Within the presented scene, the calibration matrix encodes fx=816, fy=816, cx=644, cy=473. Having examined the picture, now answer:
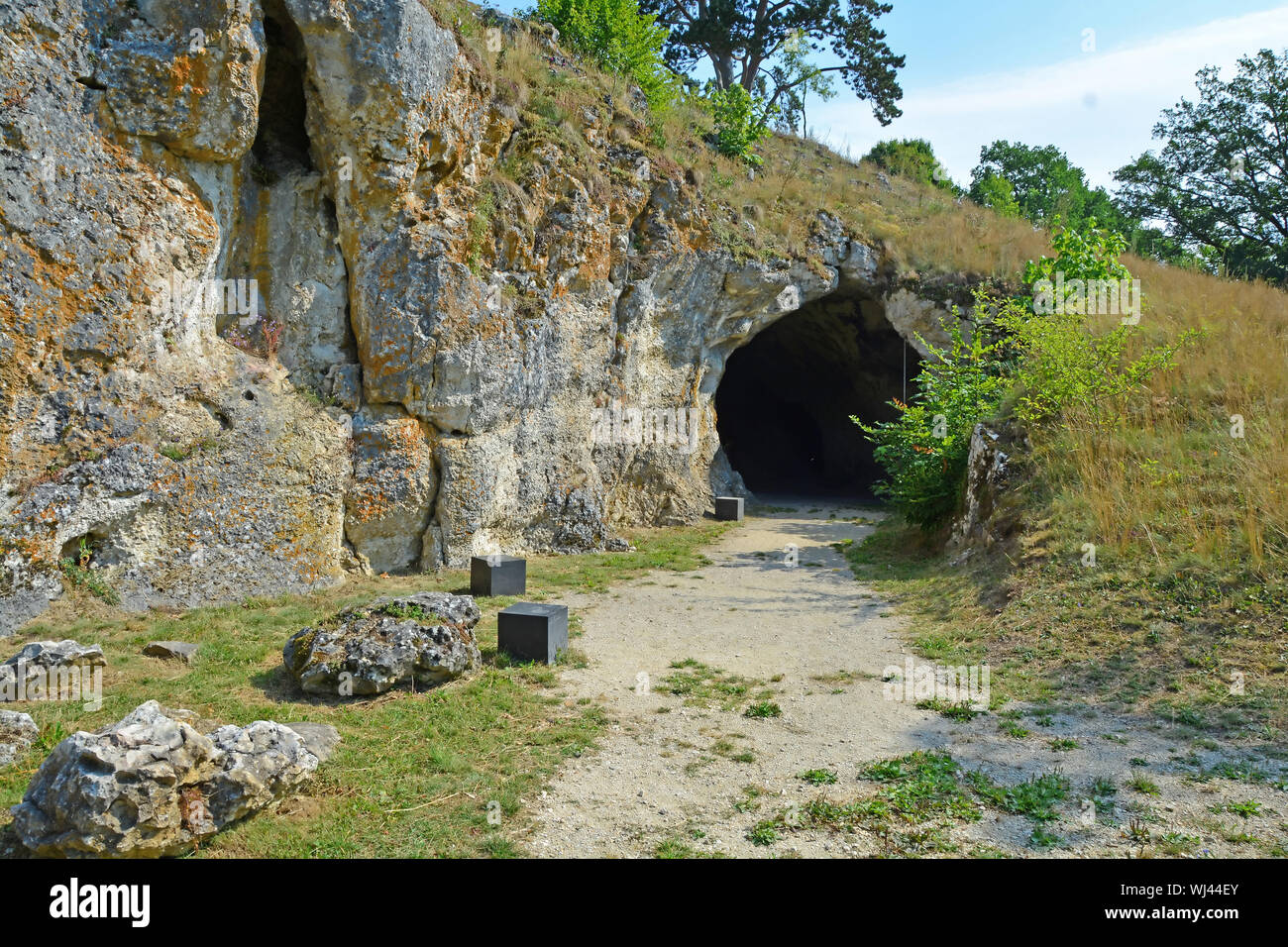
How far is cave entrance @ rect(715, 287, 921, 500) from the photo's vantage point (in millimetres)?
22297

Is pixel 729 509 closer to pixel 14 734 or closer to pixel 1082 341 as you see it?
pixel 1082 341

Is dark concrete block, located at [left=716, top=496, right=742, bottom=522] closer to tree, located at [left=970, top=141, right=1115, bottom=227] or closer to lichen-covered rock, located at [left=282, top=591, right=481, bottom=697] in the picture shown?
lichen-covered rock, located at [left=282, top=591, right=481, bottom=697]

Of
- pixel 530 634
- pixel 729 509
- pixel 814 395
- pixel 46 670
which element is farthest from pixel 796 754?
pixel 814 395

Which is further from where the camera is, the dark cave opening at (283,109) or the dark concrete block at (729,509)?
the dark concrete block at (729,509)

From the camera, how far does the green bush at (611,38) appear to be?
18906 millimetres

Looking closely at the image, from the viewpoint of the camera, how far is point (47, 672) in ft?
19.8

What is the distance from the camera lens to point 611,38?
19.2 m

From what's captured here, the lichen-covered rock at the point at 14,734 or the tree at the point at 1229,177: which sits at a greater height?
the tree at the point at 1229,177

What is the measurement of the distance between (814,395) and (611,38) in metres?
12.6

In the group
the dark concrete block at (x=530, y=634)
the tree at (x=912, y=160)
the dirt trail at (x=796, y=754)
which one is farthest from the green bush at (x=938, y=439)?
the tree at (x=912, y=160)

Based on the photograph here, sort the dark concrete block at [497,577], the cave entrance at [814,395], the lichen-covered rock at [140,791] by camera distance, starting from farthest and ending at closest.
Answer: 1. the cave entrance at [814,395]
2. the dark concrete block at [497,577]
3. the lichen-covered rock at [140,791]

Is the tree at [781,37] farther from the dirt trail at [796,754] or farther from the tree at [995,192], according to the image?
the dirt trail at [796,754]

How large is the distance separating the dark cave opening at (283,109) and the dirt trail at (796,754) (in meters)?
7.59

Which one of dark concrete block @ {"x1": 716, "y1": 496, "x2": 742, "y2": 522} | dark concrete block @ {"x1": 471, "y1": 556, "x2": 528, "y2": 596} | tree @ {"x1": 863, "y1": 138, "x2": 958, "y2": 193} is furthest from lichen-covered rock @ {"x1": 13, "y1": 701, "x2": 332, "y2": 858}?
tree @ {"x1": 863, "y1": 138, "x2": 958, "y2": 193}
